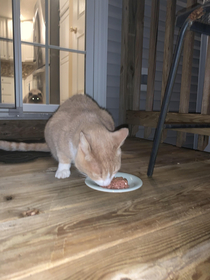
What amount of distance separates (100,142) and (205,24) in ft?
2.85

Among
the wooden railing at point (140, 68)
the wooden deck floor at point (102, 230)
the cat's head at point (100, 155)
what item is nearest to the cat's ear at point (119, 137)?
the cat's head at point (100, 155)

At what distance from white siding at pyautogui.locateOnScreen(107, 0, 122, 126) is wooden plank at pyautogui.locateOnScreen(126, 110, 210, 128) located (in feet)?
0.97

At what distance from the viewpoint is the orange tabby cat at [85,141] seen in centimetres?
104

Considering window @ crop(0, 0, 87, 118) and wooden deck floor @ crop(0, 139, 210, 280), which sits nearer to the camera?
wooden deck floor @ crop(0, 139, 210, 280)

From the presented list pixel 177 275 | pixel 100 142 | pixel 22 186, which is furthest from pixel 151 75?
pixel 177 275

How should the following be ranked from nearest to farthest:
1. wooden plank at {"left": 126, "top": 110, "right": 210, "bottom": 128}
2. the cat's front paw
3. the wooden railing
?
the cat's front paw, wooden plank at {"left": 126, "top": 110, "right": 210, "bottom": 128}, the wooden railing

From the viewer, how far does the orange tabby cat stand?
104 centimetres

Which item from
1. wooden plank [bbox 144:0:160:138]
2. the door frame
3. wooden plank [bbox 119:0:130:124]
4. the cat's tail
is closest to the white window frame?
the door frame

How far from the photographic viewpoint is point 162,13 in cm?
323

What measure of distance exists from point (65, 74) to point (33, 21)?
2.51 ft

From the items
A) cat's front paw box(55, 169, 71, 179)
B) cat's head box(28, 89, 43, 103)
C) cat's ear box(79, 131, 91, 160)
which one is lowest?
cat's front paw box(55, 169, 71, 179)

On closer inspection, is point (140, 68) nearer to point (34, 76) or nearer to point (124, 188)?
point (34, 76)

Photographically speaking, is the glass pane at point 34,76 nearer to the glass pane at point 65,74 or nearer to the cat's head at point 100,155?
the glass pane at point 65,74

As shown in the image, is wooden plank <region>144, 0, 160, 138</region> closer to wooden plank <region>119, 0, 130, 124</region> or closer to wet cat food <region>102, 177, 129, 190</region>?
wooden plank <region>119, 0, 130, 124</region>
